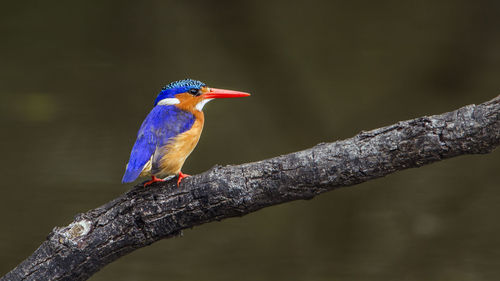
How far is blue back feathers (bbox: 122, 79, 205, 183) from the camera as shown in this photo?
5.07ft

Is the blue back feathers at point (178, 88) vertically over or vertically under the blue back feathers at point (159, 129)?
over

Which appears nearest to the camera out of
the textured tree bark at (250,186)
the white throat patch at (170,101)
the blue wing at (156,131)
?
the textured tree bark at (250,186)

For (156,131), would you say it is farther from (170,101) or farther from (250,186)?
(250,186)

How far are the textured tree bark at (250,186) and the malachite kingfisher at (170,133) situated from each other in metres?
0.06

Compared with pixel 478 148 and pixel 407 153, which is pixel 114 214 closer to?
pixel 407 153

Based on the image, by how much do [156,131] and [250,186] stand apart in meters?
0.35

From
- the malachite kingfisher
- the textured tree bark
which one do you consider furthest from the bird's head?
the textured tree bark

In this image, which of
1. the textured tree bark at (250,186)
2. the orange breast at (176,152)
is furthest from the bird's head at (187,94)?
the textured tree bark at (250,186)

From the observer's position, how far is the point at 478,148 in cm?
131

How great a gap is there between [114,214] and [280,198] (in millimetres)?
427

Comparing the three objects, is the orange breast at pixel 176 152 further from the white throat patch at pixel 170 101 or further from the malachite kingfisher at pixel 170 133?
the white throat patch at pixel 170 101

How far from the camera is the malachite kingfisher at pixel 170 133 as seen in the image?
5.14 feet

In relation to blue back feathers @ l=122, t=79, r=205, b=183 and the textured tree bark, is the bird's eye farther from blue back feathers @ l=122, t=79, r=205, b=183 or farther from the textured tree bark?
the textured tree bark

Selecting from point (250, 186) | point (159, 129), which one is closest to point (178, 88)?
point (159, 129)
